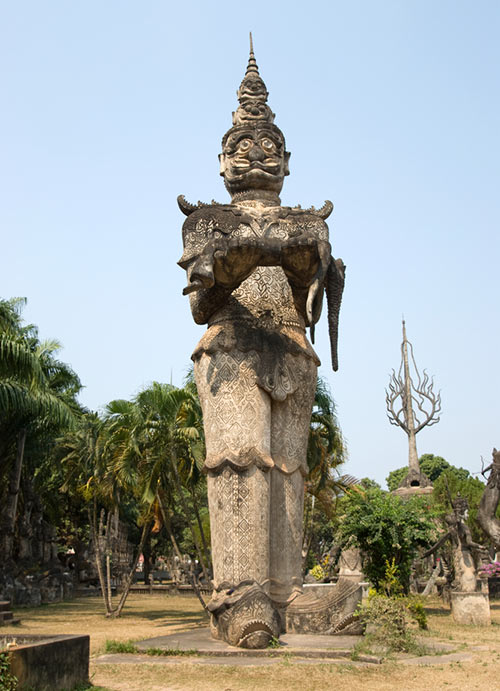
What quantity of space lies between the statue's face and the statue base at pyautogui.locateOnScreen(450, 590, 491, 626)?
7518 mm

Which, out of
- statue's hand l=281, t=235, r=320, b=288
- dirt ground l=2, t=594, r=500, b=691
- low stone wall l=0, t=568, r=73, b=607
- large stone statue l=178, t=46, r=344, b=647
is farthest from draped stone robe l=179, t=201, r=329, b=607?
low stone wall l=0, t=568, r=73, b=607

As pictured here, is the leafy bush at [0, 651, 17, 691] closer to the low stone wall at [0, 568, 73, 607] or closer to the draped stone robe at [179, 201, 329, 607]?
the draped stone robe at [179, 201, 329, 607]

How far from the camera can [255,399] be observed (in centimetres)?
728

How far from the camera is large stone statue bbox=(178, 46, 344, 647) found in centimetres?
690

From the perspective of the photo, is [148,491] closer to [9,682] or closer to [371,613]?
[371,613]

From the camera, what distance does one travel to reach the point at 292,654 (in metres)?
5.85

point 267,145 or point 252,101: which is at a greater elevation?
point 252,101

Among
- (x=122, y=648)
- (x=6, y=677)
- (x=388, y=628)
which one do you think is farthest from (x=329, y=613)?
(x=6, y=677)

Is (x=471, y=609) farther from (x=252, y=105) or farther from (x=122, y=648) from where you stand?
(x=252, y=105)

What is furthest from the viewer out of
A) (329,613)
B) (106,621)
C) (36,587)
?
(36,587)

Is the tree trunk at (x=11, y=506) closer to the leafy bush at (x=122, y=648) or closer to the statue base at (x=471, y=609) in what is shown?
the statue base at (x=471, y=609)

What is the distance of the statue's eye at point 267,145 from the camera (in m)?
8.31

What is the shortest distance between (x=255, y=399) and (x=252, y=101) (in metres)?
3.85

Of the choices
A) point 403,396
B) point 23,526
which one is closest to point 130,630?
point 23,526
